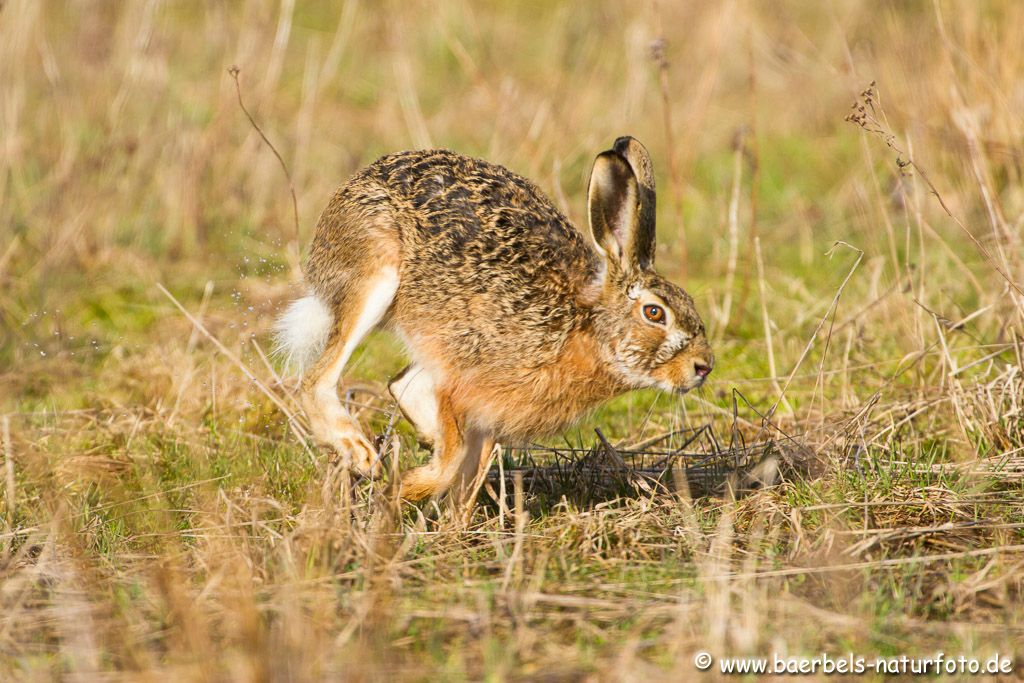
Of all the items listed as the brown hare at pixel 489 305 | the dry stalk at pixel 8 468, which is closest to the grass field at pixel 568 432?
the dry stalk at pixel 8 468

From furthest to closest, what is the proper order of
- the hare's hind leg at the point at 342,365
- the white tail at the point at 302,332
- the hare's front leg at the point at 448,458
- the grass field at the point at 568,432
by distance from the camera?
1. the white tail at the point at 302,332
2. the hare's hind leg at the point at 342,365
3. the hare's front leg at the point at 448,458
4. the grass field at the point at 568,432

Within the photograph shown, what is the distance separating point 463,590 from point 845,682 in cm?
114

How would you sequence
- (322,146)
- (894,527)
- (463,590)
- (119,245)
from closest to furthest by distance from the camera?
1. (463,590)
2. (894,527)
3. (119,245)
4. (322,146)

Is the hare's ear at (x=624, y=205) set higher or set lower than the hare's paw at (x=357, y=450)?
higher

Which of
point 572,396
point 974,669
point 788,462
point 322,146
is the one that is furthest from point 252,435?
point 322,146

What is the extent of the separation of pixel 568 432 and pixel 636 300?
47.2 inches

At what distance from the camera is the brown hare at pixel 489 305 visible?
15.1ft

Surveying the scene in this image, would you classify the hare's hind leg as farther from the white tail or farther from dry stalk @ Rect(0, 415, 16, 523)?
dry stalk @ Rect(0, 415, 16, 523)

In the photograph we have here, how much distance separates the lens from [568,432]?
5.67m

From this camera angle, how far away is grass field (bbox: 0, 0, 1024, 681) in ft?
11.4

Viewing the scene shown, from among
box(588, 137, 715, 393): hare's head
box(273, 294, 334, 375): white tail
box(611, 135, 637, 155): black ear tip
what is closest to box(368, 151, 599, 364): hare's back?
box(588, 137, 715, 393): hare's head

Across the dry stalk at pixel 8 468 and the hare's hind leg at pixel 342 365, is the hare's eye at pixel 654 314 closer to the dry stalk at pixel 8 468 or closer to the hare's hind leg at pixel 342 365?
the hare's hind leg at pixel 342 365

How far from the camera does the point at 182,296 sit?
7.58 meters

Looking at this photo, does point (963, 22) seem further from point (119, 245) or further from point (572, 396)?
point (119, 245)
